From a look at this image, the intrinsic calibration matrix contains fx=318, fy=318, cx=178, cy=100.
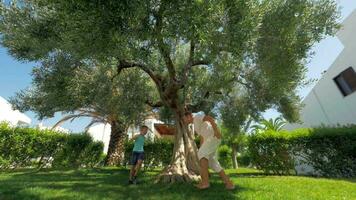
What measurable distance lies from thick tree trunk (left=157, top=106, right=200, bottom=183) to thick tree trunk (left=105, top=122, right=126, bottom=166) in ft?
28.5

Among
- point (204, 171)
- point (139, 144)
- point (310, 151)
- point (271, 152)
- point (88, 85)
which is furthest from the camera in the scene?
point (310, 151)

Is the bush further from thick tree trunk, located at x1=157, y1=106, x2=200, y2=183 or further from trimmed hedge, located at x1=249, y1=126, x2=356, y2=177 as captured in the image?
trimmed hedge, located at x1=249, y1=126, x2=356, y2=177

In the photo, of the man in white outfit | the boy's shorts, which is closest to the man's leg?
the man in white outfit

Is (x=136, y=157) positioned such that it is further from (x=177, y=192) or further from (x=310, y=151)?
(x=310, y=151)

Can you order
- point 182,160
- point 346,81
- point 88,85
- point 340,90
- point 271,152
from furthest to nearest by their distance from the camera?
point 340,90
point 346,81
point 271,152
point 88,85
point 182,160

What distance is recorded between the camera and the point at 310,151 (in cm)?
1559

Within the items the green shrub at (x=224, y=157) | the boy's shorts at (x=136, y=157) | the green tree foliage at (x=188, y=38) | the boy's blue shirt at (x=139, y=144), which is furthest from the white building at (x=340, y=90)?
the boy's shorts at (x=136, y=157)

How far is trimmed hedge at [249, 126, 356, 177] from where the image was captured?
14656 mm

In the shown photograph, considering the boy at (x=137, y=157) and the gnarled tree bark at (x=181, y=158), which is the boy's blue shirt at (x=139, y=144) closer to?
the boy at (x=137, y=157)

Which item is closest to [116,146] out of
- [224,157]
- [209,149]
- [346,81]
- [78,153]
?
[78,153]

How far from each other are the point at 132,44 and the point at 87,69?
18.7 feet

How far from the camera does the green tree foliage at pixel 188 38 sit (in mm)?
8016

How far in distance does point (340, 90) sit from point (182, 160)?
713 inches

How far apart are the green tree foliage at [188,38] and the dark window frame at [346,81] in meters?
9.82
